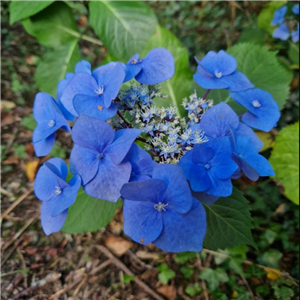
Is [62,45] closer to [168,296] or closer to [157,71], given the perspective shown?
[157,71]

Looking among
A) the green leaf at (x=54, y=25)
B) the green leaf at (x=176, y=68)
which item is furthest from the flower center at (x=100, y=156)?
the green leaf at (x=54, y=25)

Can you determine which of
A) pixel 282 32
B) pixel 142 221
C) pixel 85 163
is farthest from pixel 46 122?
pixel 282 32

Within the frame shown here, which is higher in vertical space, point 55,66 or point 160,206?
point 160,206

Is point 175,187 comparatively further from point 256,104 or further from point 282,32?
point 282,32

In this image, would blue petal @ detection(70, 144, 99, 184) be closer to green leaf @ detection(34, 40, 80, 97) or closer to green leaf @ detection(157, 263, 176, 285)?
green leaf @ detection(157, 263, 176, 285)

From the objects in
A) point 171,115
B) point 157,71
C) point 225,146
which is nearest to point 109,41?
point 157,71

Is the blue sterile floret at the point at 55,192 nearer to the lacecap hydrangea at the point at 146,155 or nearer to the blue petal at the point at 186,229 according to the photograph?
the lacecap hydrangea at the point at 146,155
